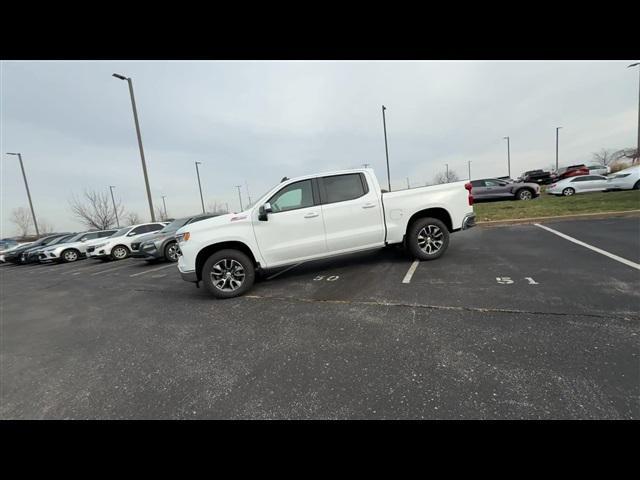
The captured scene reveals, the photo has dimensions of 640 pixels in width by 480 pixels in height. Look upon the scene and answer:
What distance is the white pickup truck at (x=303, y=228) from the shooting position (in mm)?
4719

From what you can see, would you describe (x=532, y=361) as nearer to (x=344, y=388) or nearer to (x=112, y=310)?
(x=344, y=388)

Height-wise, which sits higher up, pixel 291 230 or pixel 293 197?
pixel 293 197

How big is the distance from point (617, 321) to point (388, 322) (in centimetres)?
224

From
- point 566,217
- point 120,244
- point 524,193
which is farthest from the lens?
point 524,193

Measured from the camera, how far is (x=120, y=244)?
1288 centimetres

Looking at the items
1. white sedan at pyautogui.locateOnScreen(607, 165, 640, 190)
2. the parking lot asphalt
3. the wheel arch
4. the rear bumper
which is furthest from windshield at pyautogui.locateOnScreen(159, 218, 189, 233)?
white sedan at pyautogui.locateOnScreen(607, 165, 640, 190)

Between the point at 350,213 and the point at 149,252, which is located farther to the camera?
the point at 149,252

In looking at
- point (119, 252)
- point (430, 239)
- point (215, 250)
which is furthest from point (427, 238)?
point (119, 252)

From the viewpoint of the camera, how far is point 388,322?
10.5 ft

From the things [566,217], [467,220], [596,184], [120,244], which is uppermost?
[596,184]

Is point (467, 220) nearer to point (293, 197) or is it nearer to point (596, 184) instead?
point (293, 197)

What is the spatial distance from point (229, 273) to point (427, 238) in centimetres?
386

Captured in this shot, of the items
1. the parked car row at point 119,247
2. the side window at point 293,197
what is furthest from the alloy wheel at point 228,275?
the parked car row at point 119,247
